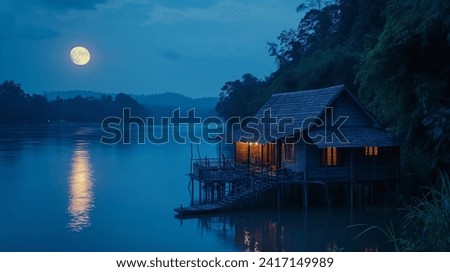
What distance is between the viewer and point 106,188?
24203mm

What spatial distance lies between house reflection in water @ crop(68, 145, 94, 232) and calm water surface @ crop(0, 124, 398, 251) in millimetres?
32

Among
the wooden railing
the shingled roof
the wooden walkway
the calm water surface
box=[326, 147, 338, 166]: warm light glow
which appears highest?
the shingled roof

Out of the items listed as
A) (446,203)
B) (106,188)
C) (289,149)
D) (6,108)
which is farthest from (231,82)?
(446,203)

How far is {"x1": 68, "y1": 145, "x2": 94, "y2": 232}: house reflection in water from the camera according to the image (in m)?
17.3

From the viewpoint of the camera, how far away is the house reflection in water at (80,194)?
1728 centimetres

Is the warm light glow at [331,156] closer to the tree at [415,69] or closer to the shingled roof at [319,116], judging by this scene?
the shingled roof at [319,116]

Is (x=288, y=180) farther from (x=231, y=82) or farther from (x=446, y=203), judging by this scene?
(x=231, y=82)

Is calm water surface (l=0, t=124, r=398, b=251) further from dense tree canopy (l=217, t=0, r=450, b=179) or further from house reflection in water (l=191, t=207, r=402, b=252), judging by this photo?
dense tree canopy (l=217, t=0, r=450, b=179)

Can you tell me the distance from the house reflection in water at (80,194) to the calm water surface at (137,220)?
0.03 m

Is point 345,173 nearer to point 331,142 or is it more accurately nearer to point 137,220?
point 331,142

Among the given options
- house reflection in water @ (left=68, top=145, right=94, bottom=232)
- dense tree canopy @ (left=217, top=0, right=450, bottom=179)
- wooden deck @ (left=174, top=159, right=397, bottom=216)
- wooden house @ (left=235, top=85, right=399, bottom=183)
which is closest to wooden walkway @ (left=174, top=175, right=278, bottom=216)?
wooden deck @ (left=174, top=159, right=397, bottom=216)

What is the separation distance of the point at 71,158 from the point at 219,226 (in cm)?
2261

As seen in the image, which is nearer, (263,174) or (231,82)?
(263,174)

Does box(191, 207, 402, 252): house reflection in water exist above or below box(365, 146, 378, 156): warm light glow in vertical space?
below
